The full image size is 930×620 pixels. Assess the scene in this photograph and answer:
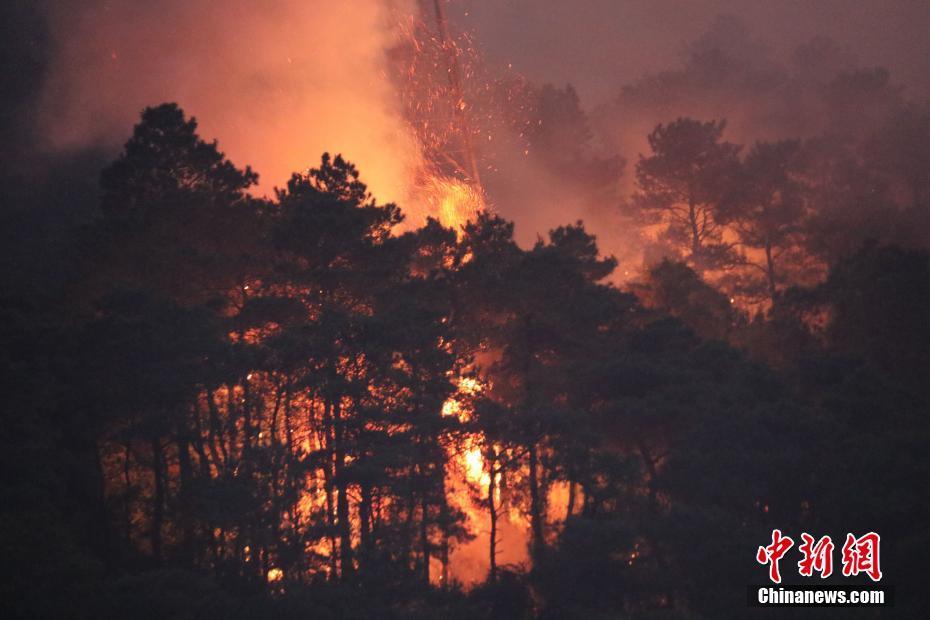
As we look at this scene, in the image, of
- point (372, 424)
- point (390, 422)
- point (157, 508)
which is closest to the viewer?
point (390, 422)

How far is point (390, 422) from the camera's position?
971 inches

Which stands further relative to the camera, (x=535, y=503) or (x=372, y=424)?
(x=535, y=503)

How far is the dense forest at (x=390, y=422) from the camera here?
70.9ft

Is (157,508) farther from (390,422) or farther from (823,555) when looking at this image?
(823,555)

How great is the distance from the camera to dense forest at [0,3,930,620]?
70.9 ft

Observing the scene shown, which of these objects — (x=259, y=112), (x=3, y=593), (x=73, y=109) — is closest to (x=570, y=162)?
(x=259, y=112)

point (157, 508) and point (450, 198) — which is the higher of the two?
point (450, 198)

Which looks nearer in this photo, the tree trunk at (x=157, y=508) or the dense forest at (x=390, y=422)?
the dense forest at (x=390, y=422)

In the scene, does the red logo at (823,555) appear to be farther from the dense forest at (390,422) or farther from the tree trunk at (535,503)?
the tree trunk at (535,503)
